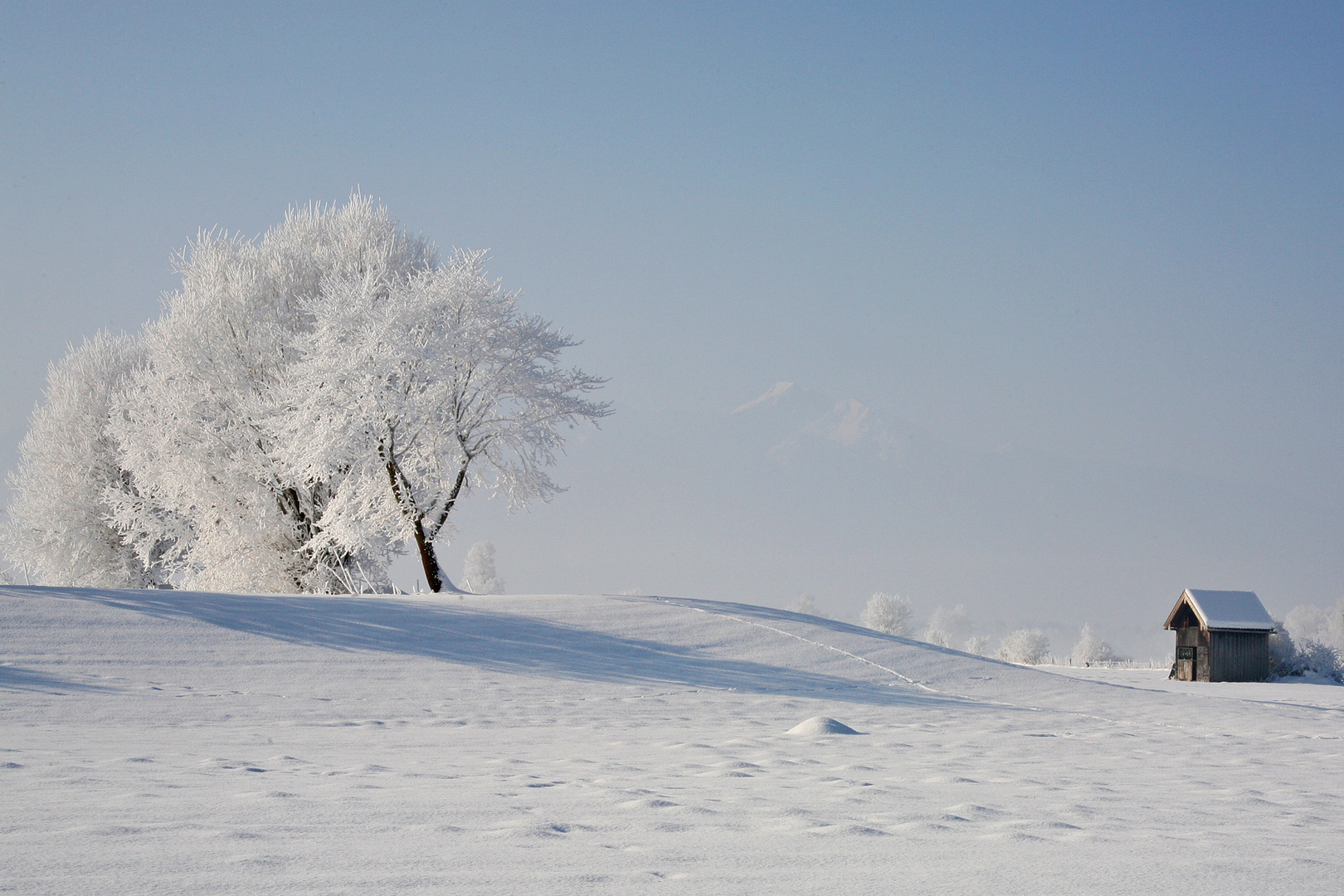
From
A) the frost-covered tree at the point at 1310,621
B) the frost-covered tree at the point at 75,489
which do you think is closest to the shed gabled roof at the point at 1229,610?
the frost-covered tree at the point at 75,489

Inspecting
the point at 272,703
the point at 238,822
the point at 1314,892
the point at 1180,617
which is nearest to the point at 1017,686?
the point at 272,703

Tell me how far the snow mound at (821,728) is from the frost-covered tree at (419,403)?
40.3 ft

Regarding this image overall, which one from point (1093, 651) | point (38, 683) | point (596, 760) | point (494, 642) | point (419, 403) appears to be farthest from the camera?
point (1093, 651)

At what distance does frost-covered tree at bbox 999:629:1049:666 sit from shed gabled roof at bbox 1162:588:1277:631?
23326 millimetres

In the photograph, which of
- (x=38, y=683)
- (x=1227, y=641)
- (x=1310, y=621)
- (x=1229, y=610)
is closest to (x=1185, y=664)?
(x=1227, y=641)

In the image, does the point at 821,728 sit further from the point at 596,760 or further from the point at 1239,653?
the point at 1239,653

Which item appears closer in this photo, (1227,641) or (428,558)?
(428,558)

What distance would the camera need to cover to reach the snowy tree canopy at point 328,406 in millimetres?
20250

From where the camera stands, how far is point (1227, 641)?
33688 millimetres

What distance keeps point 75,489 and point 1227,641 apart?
124 ft

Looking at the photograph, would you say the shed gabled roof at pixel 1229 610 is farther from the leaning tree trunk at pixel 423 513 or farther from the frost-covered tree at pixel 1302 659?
the leaning tree trunk at pixel 423 513

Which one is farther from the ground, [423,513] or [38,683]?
[423,513]

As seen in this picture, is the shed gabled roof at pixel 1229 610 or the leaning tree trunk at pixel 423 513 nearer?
the leaning tree trunk at pixel 423 513

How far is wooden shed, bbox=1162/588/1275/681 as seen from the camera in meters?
33.5
